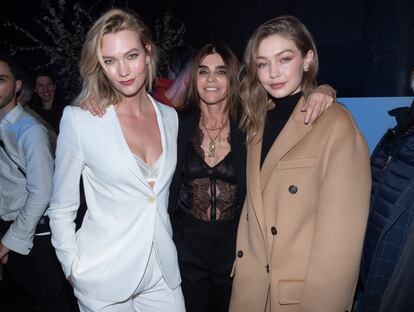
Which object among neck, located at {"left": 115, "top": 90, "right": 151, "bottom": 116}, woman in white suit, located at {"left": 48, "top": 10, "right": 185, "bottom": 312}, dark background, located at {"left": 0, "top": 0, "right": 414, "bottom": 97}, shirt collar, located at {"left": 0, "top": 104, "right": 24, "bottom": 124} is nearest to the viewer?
woman in white suit, located at {"left": 48, "top": 10, "right": 185, "bottom": 312}

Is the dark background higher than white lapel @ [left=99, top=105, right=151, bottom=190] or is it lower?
higher

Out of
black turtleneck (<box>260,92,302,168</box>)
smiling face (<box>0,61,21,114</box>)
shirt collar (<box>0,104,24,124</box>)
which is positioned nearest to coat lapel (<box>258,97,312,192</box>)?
black turtleneck (<box>260,92,302,168</box>)

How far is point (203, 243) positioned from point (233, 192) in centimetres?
40

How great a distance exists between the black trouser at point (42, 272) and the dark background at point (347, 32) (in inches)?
126

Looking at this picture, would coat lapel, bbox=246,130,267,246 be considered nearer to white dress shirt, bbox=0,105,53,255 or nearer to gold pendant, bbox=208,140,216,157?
gold pendant, bbox=208,140,216,157

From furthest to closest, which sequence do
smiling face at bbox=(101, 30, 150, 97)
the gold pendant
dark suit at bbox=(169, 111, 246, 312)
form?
the gold pendant < dark suit at bbox=(169, 111, 246, 312) < smiling face at bbox=(101, 30, 150, 97)

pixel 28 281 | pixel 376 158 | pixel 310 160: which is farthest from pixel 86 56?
pixel 28 281

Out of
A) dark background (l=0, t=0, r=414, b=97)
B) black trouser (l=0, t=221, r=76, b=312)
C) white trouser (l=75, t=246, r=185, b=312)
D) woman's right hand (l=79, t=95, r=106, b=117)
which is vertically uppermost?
dark background (l=0, t=0, r=414, b=97)

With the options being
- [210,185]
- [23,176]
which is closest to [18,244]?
[23,176]

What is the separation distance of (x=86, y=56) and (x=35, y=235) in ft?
5.09

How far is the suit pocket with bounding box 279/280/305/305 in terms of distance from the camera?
5.51ft

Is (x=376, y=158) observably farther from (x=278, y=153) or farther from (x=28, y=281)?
(x=28, y=281)

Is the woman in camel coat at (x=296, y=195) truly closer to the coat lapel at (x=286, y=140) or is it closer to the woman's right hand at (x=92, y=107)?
the coat lapel at (x=286, y=140)

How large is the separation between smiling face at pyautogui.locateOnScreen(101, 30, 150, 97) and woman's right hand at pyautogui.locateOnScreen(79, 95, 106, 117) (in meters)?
0.16
